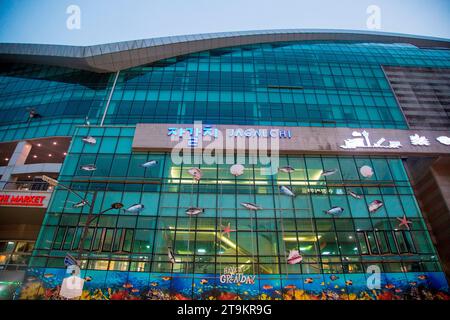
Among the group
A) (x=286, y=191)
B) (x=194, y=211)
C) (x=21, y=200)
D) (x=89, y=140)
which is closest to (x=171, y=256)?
(x=194, y=211)

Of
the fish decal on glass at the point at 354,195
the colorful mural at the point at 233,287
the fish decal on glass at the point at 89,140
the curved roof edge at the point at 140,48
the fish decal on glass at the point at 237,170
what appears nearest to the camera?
the colorful mural at the point at 233,287

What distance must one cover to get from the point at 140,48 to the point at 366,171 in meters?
32.5

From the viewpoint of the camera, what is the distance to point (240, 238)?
71.3ft

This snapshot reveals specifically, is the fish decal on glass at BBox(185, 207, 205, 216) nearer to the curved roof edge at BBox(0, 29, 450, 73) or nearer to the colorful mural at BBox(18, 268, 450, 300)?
the colorful mural at BBox(18, 268, 450, 300)

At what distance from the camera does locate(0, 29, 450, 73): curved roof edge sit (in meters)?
35.6

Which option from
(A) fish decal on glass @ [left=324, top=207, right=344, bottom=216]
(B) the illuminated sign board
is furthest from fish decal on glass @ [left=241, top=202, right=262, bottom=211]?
(B) the illuminated sign board

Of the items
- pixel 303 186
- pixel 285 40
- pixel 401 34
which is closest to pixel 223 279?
pixel 303 186

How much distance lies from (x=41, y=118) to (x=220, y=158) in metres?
25.3

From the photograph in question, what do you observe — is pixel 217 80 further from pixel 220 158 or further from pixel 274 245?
pixel 274 245

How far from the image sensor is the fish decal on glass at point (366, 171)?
83.1ft

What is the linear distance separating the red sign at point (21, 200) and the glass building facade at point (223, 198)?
107 inches

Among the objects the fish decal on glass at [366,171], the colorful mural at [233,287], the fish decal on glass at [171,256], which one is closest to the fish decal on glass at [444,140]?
the fish decal on glass at [366,171]

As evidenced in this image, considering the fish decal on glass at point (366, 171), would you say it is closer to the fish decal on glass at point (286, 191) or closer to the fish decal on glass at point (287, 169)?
the fish decal on glass at point (287, 169)

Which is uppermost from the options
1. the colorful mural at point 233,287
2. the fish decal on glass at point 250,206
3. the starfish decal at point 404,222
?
the fish decal on glass at point 250,206
